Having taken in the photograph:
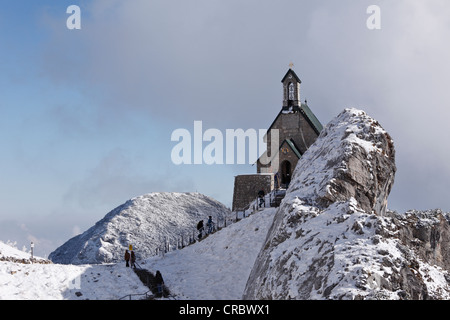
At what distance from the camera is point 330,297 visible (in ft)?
46.2

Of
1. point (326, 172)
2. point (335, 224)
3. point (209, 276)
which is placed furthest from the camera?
point (209, 276)

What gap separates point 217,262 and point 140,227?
58.4ft

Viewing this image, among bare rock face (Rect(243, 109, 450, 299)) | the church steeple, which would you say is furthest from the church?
Result: bare rock face (Rect(243, 109, 450, 299))

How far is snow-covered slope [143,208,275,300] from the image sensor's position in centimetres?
2544

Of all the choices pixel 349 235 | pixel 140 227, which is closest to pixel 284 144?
pixel 140 227

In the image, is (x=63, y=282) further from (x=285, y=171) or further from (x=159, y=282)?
(x=285, y=171)

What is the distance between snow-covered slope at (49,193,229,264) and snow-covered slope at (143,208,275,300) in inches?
393

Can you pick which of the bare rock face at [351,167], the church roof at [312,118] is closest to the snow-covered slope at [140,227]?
the church roof at [312,118]

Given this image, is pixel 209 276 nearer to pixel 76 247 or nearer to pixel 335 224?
pixel 335 224

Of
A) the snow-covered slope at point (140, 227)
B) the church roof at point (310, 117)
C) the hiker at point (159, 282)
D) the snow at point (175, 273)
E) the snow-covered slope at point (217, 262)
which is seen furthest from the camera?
the church roof at point (310, 117)

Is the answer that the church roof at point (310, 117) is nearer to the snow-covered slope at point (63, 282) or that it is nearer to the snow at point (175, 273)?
the snow at point (175, 273)

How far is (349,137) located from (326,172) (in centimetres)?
225

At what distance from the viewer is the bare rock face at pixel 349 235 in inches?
580
